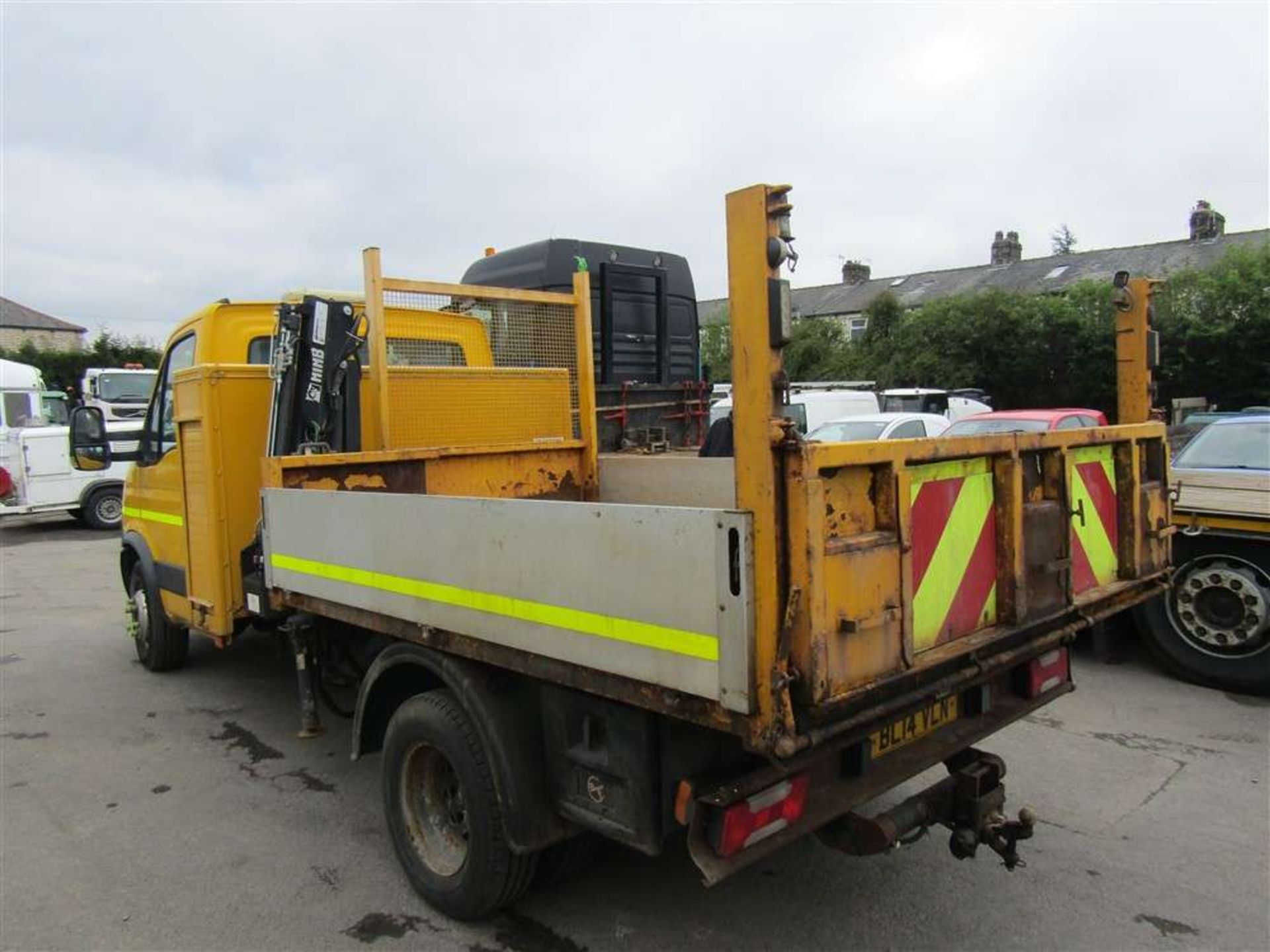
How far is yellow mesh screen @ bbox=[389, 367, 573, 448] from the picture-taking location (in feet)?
16.0

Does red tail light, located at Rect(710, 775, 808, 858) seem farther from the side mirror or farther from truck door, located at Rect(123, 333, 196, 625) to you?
the side mirror

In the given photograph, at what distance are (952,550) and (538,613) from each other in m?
1.28

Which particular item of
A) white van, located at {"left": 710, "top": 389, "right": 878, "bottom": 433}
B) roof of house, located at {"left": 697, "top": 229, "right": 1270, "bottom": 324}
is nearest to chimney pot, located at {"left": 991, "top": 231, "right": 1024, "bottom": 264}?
Answer: roof of house, located at {"left": 697, "top": 229, "right": 1270, "bottom": 324}

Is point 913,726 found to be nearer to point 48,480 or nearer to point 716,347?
point 48,480

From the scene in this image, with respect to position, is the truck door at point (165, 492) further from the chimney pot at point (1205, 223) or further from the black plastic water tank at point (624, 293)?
the chimney pot at point (1205, 223)

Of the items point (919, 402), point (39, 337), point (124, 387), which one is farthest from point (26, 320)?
point (919, 402)

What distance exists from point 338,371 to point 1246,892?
14.8 feet

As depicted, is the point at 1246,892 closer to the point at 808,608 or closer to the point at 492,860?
the point at 808,608

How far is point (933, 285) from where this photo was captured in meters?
41.3

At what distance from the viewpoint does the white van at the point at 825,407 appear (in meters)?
13.7

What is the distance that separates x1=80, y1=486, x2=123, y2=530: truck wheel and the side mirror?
1115cm

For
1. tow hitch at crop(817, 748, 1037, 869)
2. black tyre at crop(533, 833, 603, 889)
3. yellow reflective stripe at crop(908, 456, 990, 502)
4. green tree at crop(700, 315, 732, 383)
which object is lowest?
black tyre at crop(533, 833, 603, 889)

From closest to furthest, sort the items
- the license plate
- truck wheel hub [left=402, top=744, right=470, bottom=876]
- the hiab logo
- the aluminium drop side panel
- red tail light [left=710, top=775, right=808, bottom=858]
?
the aluminium drop side panel, red tail light [left=710, top=775, right=808, bottom=858], the license plate, truck wheel hub [left=402, top=744, right=470, bottom=876], the hiab logo

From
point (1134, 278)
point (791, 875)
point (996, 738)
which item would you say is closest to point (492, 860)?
point (791, 875)
